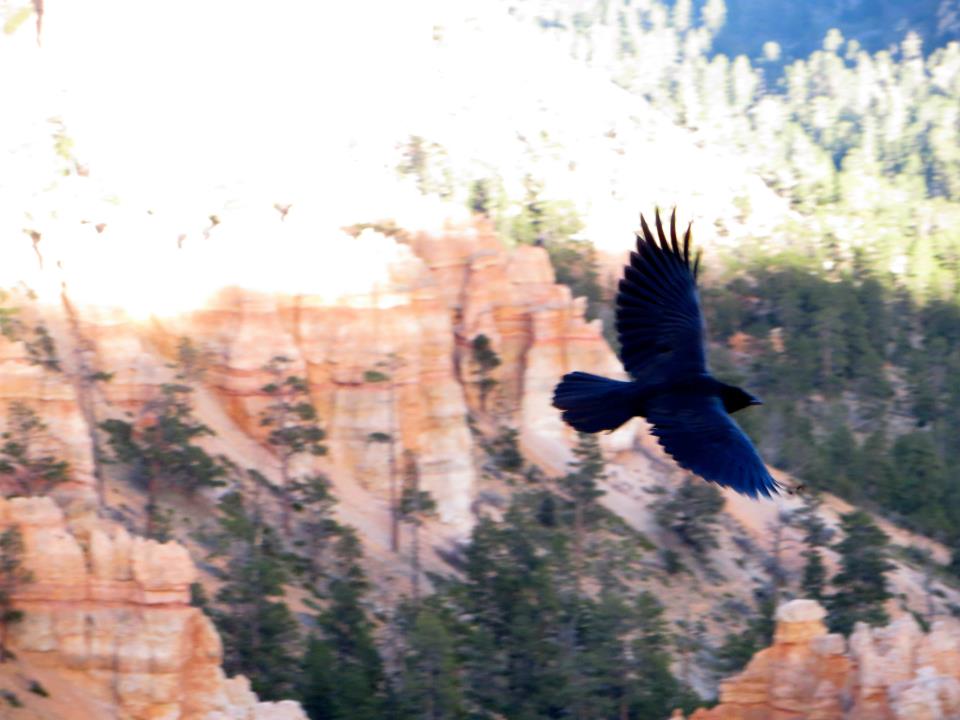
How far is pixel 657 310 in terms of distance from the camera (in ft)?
35.3

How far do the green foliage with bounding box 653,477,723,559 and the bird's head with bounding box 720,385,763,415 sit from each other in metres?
32.6

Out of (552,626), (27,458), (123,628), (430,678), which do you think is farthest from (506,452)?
(123,628)

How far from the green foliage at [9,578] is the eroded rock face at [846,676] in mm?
10424

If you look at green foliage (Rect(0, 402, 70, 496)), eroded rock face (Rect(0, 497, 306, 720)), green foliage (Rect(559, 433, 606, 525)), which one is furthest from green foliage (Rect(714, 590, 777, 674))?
green foliage (Rect(0, 402, 70, 496))

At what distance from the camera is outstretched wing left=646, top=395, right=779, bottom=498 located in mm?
8836

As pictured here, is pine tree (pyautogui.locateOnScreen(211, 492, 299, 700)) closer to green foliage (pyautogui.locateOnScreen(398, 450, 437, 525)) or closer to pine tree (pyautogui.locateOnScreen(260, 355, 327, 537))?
pine tree (pyautogui.locateOnScreen(260, 355, 327, 537))

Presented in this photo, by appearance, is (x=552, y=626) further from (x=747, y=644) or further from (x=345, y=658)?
(x=345, y=658)

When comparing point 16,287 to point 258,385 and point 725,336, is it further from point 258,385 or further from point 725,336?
point 725,336

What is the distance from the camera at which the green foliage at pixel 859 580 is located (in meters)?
34.5

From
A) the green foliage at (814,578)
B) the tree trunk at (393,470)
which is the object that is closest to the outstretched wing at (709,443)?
Result: the tree trunk at (393,470)

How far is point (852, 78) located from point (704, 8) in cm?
2510

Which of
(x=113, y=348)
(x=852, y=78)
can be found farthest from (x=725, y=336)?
(x=852, y=78)

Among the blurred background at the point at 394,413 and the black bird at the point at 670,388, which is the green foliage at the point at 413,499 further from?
the black bird at the point at 670,388

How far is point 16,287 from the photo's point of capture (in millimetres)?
33875
